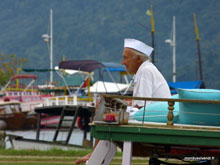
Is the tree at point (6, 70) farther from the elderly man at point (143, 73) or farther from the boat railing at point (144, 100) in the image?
the boat railing at point (144, 100)

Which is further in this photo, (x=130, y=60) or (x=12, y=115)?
(x=12, y=115)

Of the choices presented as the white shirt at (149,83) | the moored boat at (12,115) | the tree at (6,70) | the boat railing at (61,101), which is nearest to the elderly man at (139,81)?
the white shirt at (149,83)

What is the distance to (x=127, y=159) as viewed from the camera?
571cm

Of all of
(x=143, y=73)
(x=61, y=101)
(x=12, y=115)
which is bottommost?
(x=12, y=115)

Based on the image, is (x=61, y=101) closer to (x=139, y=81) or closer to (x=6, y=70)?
(x=139, y=81)

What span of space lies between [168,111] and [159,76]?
856 mm

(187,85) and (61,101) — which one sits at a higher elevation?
(187,85)

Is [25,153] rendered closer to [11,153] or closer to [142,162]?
[11,153]

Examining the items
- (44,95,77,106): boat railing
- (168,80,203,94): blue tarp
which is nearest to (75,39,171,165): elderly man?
(44,95,77,106): boat railing

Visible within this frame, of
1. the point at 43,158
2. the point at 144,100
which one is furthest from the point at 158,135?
the point at 43,158

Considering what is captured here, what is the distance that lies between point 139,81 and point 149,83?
0.34ft

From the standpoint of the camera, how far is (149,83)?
6734mm

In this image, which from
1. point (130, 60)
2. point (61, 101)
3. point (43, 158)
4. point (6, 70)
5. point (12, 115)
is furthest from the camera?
point (6, 70)

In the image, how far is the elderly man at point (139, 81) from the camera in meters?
6.11
